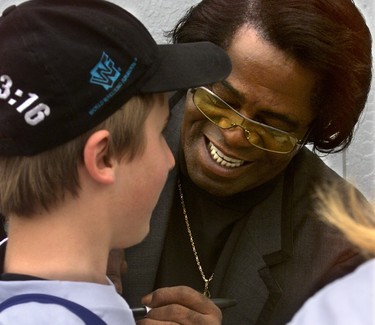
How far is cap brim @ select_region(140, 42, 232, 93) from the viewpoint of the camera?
1637mm

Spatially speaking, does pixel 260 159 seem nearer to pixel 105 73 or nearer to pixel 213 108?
pixel 213 108

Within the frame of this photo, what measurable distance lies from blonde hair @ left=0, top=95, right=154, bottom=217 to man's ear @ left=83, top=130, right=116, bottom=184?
0.01m

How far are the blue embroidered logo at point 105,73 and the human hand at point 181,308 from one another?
0.60 meters

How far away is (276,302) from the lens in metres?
2.34

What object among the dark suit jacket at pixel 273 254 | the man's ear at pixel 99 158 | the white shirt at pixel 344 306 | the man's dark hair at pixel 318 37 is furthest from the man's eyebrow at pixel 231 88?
the white shirt at pixel 344 306

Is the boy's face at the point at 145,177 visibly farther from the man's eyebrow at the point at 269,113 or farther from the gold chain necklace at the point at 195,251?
the gold chain necklace at the point at 195,251

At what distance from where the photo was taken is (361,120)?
3.16 meters

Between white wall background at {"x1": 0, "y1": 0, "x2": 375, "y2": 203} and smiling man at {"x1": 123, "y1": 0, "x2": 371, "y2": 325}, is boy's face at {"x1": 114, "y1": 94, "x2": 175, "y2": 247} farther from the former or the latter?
white wall background at {"x1": 0, "y1": 0, "x2": 375, "y2": 203}

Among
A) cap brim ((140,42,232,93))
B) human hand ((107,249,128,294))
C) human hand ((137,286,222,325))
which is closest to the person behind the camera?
cap brim ((140,42,232,93))

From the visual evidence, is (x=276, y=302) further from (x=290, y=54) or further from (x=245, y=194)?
(x=290, y=54)

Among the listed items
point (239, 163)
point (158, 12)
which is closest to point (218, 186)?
point (239, 163)

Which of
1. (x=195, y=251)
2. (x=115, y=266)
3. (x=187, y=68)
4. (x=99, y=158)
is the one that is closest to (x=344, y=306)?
(x=99, y=158)

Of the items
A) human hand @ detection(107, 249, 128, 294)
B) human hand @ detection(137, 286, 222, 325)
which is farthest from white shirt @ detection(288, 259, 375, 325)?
human hand @ detection(107, 249, 128, 294)

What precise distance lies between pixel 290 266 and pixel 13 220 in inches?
38.5
